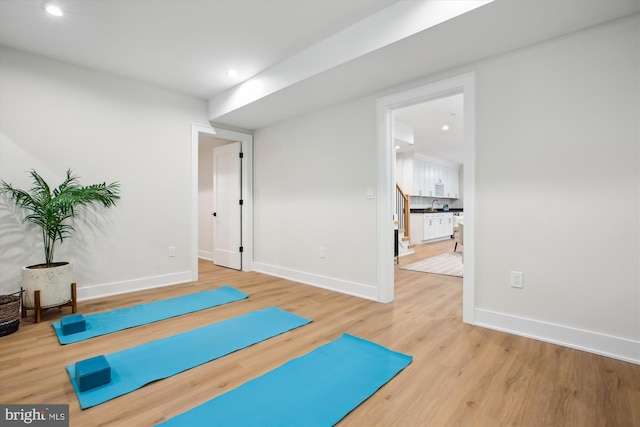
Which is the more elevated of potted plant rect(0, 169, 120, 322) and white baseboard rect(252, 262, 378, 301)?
potted plant rect(0, 169, 120, 322)

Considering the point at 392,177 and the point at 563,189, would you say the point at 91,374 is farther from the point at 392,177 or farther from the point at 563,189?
the point at 563,189

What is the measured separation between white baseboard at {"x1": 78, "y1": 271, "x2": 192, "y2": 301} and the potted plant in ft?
1.55

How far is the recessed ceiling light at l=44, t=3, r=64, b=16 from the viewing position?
2329 millimetres

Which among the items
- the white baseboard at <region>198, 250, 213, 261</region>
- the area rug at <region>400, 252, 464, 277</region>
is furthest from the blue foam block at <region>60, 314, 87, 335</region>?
the area rug at <region>400, 252, 464, 277</region>

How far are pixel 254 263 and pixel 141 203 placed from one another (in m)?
1.92

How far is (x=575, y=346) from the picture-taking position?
2184 millimetres

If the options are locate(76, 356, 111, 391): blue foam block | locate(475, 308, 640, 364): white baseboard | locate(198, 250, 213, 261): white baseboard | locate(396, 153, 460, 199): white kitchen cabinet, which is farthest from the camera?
locate(396, 153, 460, 199): white kitchen cabinet

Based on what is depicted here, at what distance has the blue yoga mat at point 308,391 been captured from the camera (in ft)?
4.73

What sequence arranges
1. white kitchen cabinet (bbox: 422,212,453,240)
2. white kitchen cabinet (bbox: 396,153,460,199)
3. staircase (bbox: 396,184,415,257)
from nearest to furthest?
staircase (bbox: 396,184,415,257)
white kitchen cabinet (bbox: 422,212,453,240)
white kitchen cabinet (bbox: 396,153,460,199)

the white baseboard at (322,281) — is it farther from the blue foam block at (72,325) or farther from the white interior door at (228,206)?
the blue foam block at (72,325)

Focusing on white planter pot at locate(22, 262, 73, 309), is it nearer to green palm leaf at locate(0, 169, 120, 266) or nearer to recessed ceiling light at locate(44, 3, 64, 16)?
green palm leaf at locate(0, 169, 120, 266)

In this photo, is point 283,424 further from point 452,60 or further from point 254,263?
point 254,263

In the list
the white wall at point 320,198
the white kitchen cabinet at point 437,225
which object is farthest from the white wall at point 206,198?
the white kitchen cabinet at point 437,225

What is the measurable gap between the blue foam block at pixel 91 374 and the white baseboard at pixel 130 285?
206 centimetres
